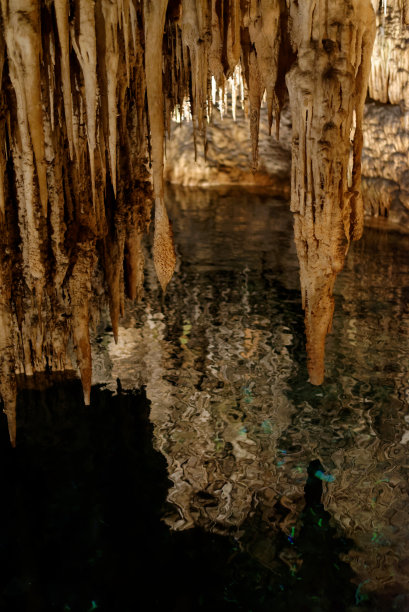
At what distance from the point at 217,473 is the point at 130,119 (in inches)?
84.0

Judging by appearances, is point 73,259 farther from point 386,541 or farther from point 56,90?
point 386,541

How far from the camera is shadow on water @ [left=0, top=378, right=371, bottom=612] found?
109 inches

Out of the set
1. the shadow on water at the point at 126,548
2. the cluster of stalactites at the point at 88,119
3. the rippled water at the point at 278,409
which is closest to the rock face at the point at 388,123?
the rippled water at the point at 278,409

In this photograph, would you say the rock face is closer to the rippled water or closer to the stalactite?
the rippled water

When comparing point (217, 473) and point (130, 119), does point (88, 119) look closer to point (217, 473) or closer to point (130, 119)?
point (130, 119)

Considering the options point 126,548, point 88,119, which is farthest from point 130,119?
point 126,548

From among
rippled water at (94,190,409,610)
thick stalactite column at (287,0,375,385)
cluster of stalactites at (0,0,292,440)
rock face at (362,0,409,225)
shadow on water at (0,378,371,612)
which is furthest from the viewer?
rock face at (362,0,409,225)

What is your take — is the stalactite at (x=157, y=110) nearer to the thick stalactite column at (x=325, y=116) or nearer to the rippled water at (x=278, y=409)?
the thick stalactite column at (x=325, y=116)

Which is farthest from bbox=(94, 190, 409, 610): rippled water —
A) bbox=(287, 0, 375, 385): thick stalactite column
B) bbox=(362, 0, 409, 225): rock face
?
bbox=(362, 0, 409, 225): rock face

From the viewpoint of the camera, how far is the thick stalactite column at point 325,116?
7.88 feet

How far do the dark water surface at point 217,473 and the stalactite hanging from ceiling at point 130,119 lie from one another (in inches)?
27.5

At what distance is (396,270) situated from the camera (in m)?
7.46

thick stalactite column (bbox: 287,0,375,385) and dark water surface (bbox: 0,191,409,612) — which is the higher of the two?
thick stalactite column (bbox: 287,0,375,385)

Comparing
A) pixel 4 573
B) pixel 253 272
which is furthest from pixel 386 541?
pixel 253 272
